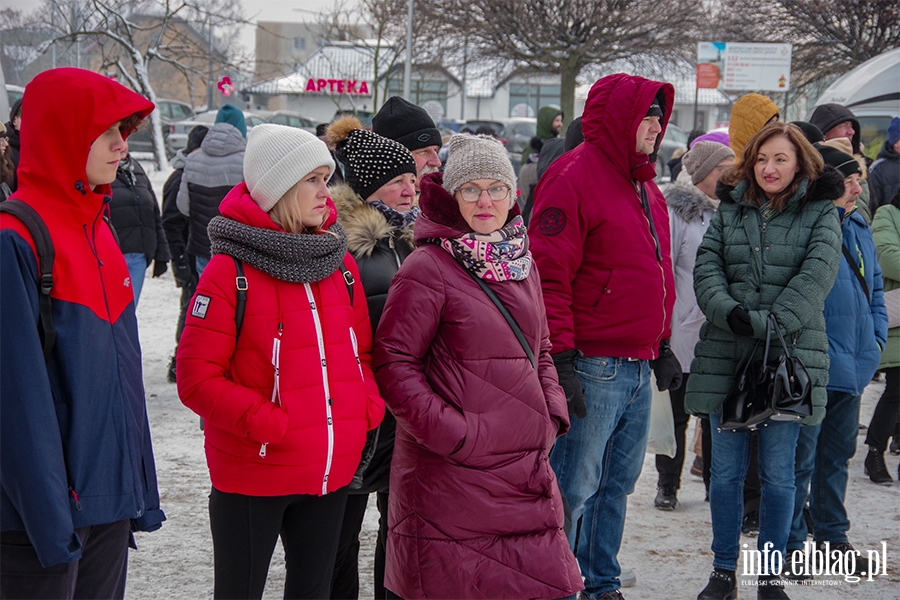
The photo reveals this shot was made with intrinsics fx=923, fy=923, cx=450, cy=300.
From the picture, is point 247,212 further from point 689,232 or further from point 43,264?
point 689,232

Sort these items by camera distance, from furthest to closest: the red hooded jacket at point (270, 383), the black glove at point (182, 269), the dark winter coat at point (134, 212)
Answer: the black glove at point (182, 269), the dark winter coat at point (134, 212), the red hooded jacket at point (270, 383)

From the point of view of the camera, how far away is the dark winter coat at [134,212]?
20.8 feet

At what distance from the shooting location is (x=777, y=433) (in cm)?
397

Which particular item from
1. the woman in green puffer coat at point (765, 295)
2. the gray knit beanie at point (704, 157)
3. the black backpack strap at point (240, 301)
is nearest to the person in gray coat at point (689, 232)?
the gray knit beanie at point (704, 157)

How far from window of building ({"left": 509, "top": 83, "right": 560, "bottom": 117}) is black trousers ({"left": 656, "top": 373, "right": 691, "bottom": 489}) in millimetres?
47651

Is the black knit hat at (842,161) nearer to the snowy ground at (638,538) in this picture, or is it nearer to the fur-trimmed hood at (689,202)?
the fur-trimmed hood at (689,202)

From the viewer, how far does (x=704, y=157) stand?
16.8 feet

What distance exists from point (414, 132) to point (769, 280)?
65.0 inches

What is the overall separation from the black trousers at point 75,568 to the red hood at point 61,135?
840 millimetres

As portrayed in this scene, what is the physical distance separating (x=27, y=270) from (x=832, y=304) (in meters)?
3.57

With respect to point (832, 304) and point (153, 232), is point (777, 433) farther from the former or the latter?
point (153, 232)

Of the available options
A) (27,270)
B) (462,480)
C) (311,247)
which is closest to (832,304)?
A: (462,480)

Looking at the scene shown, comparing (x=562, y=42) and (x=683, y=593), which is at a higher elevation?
(x=562, y=42)

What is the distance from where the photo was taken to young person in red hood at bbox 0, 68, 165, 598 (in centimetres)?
226
